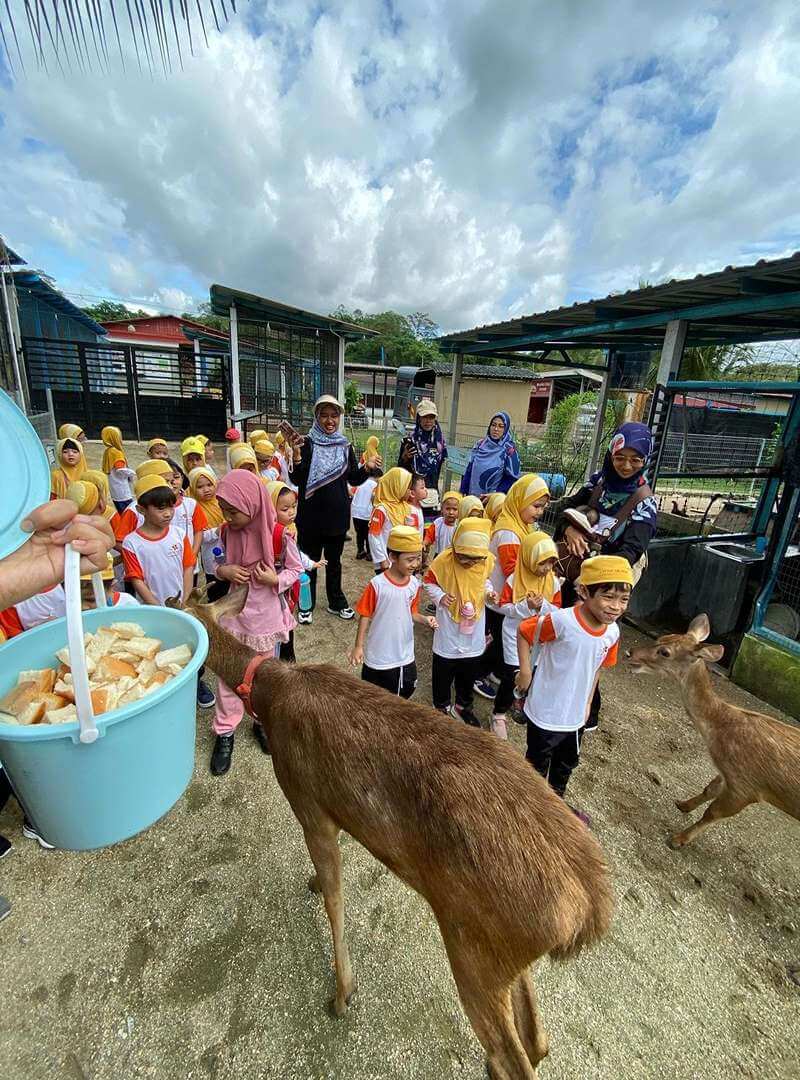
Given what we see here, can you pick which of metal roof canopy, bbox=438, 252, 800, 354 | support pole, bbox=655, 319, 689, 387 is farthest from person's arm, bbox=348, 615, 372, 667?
support pole, bbox=655, 319, 689, 387

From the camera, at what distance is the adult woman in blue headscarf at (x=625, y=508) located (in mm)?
3783

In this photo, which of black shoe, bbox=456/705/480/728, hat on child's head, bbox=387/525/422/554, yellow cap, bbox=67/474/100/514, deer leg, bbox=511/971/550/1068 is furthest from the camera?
black shoe, bbox=456/705/480/728

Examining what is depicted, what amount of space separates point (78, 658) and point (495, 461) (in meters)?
5.32

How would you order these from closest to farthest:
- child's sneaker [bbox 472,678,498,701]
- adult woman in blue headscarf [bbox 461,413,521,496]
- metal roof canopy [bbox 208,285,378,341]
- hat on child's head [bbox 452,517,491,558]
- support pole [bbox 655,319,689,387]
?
1. hat on child's head [bbox 452,517,491,558]
2. child's sneaker [bbox 472,678,498,701]
3. support pole [bbox 655,319,689,387]
4. adult woman in blue headscarf [bbox 461,413,521,496]
5. metal roof canopy [bbox 208,285,378,341]

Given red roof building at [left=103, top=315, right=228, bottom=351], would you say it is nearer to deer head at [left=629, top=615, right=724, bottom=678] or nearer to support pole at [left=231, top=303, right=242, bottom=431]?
support pole at [left=231, top=303, right=242, bottom=431]

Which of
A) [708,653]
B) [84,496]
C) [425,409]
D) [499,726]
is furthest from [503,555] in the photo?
[84,496]

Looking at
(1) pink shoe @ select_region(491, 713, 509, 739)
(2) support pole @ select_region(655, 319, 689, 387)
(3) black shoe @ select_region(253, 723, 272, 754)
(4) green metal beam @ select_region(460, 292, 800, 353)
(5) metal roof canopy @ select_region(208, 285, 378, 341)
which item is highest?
(5) metal roof canopy @ select_region(208, 285, 378, 341)

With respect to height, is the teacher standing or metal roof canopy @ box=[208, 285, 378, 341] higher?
metal roof canopy @ box=[208, 285, 378, 341]

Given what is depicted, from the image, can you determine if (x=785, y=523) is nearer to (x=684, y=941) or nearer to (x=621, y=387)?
(x=684, y=941)

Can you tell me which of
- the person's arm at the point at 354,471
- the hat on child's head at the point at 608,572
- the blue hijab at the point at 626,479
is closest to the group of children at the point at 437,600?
the hat on child's head at the point at 608,572

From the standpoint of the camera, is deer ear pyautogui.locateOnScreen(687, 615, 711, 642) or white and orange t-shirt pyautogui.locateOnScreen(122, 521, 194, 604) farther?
deer ear pyautogui.locateOnScreen(687, 615, 711, 642)

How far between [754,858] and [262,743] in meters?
3.27

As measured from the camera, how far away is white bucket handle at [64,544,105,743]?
108 cm

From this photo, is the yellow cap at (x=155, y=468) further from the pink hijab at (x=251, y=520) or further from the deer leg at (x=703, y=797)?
the deer leg at (x=703, y=797)
